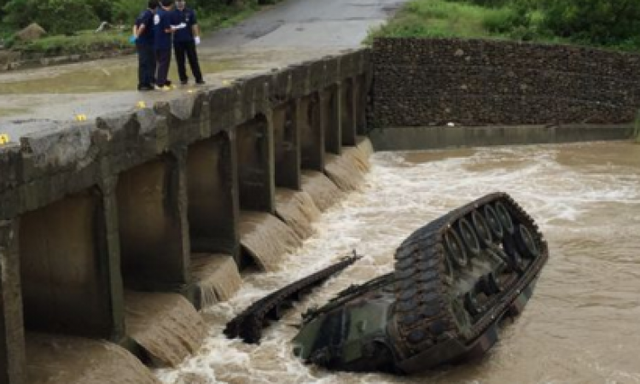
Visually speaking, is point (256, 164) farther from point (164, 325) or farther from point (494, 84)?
point (494, 84)

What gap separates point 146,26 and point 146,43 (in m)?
0.31

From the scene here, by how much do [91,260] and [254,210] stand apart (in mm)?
6904

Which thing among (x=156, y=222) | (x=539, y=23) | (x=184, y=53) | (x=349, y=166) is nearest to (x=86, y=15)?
(x=349, y=166)

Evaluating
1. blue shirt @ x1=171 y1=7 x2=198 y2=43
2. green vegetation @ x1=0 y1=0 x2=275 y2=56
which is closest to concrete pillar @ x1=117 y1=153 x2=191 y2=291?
blue shirt @ x1=171 y1=7 x2=198 y2=43

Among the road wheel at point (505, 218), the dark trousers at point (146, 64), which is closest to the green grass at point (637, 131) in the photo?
the road wheel at point (505, 218)

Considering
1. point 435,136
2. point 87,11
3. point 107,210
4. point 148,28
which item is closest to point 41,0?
point 87,11

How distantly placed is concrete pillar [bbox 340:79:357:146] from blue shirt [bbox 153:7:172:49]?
38.8 ft

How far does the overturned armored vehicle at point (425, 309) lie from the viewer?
11.2 meters

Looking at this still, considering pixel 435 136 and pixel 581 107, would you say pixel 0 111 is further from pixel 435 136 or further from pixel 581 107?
pixel 581 107

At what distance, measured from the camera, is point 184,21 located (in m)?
16.3

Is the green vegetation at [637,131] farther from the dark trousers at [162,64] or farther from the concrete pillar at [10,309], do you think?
the concrete pillar at [10,309]

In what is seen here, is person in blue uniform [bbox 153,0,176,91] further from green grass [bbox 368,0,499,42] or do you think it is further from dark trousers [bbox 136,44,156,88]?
green grass [bbox 368,0,499,42]

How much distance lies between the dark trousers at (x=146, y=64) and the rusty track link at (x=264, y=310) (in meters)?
4.99

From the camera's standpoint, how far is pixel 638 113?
2861 cm
